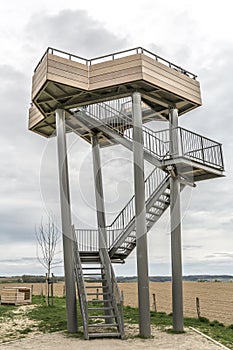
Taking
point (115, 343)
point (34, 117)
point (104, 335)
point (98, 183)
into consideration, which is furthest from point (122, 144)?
point (115, 343)

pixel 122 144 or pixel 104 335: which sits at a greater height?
pixel 122 144

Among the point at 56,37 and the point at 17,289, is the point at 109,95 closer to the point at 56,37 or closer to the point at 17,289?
the point at 56,37

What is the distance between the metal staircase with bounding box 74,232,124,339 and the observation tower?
0.03 metres

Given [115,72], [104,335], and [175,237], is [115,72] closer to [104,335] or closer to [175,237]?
[175,237]

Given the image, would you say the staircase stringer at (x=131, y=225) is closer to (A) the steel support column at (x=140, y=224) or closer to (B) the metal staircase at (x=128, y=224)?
(B) the metal staircase at (x=128, y=224)

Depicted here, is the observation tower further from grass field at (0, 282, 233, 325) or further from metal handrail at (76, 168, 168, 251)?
grass field at (0, 282, 233, 325)

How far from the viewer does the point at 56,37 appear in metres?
12.0

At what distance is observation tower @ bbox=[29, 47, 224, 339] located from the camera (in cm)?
1109

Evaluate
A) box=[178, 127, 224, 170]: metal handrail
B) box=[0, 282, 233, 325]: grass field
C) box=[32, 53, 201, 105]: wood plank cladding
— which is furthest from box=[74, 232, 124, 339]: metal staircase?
box=[0, 282, 233, 325]: grass field

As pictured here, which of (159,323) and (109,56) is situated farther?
(159,323)

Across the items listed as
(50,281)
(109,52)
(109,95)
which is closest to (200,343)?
(109,95)

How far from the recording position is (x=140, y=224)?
435 inches

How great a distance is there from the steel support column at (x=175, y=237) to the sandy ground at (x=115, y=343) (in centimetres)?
89

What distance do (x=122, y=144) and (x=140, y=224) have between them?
9.05 feet
